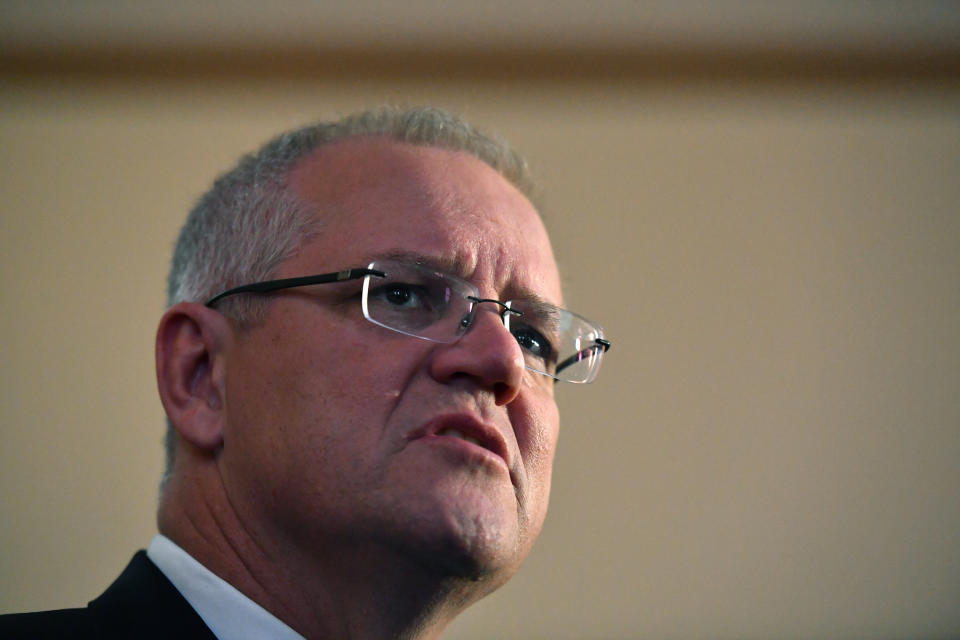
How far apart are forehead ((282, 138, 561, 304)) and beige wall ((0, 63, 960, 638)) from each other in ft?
2.89

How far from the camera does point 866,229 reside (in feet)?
8.09

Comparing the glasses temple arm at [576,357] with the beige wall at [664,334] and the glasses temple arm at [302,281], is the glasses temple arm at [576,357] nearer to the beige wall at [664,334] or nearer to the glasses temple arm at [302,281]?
the glasses temple arm at [302,281]

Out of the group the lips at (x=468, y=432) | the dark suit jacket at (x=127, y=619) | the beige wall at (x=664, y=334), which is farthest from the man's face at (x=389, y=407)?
the beige wall at (x=664, y=334)

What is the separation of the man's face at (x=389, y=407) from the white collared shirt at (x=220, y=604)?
0.30 ft

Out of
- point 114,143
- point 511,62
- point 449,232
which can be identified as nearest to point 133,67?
point 114,143

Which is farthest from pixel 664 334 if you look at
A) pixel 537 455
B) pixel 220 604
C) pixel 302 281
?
pixel 220 604

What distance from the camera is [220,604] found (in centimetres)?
122

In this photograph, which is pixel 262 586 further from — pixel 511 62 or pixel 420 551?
pixel 511 62

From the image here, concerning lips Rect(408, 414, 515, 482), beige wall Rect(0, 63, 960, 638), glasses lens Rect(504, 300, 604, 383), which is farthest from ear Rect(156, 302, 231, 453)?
beige wall Rect(0, 63, 960, 638)

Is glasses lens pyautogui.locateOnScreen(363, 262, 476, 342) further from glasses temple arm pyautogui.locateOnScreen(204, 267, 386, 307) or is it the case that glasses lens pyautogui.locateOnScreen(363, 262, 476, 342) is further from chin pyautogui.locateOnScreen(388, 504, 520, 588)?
chin pyautogui.locateOnScreen(388, 504, 520, 588)

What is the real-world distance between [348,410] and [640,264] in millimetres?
1448

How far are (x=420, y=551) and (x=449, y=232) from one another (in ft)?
1.68

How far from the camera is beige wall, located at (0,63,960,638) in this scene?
2156 millimetres

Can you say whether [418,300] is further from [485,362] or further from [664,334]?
[664,334]
